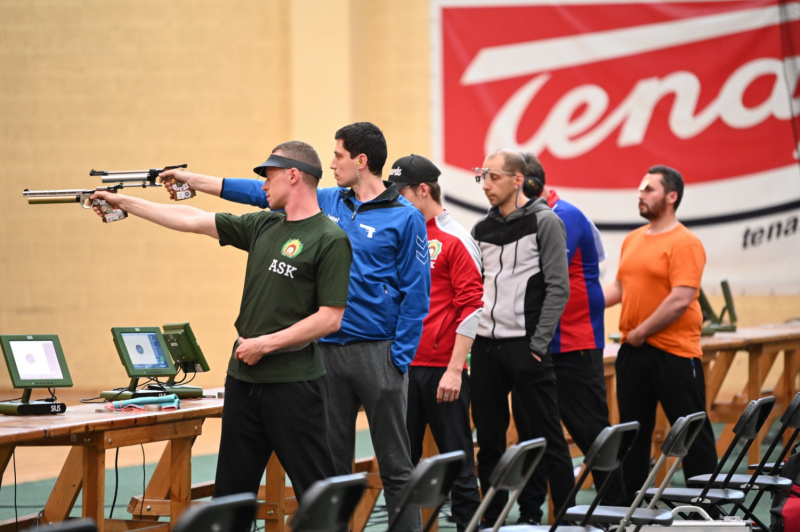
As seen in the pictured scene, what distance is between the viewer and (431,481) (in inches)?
96.1

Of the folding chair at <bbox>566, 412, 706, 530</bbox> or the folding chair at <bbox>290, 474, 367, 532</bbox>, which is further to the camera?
the folding chair at <bbox>566, 412, 706, 530</bbox>

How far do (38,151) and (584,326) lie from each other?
700 centimetres

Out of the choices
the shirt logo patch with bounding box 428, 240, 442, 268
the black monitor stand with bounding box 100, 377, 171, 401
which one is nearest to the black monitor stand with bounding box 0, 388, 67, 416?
the black monitor stand with bounding box 100, 377, 171, 401

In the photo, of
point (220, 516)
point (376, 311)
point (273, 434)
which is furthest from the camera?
point (376, 311)

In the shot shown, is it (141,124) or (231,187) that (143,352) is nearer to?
(231,187)

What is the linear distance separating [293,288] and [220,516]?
4.20 feet

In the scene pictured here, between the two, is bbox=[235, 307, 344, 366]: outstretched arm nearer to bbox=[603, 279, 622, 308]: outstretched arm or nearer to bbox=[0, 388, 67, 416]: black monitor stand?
bbox=[0, 388, 67, 416]: black monitor stand

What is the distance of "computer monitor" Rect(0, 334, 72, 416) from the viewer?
353cm

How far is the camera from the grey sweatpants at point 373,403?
3463mm

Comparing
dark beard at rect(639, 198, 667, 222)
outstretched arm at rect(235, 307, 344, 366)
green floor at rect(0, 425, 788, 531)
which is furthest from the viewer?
green floor at rect(0, 425, 788, 531)

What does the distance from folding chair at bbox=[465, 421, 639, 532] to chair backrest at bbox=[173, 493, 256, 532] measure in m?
0.76

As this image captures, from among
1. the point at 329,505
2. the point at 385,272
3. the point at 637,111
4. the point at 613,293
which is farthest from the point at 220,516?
the point at 637,111

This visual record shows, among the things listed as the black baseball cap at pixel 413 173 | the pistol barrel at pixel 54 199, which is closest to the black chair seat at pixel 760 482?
the black baseball cap at pixel 413 173

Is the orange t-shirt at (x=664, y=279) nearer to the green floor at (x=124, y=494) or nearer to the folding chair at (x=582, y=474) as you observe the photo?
the green floor at (x=124, y=494)
